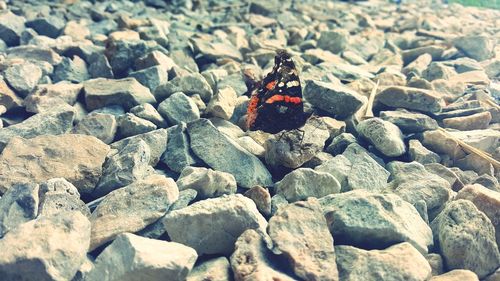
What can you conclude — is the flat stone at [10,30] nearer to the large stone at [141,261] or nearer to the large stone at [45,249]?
the large stone at [45,249]

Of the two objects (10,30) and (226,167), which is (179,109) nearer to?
(226,167)

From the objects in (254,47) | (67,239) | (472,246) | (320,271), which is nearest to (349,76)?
(254,47)

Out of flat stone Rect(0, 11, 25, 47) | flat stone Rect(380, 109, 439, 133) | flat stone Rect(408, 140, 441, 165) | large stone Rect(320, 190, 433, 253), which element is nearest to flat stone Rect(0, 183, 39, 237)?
large stone Rect(320, 190, 433, 253)

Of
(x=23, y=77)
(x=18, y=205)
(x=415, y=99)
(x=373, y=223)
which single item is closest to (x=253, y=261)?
(x=373, y=223)

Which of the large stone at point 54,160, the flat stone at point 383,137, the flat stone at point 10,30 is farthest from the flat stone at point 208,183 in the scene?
the flat stone at point 10,30

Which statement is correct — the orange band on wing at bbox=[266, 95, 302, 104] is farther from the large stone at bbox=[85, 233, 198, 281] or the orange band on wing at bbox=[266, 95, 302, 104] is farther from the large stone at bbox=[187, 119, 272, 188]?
the large stone at bbox=[85, 233, 198, 281]
